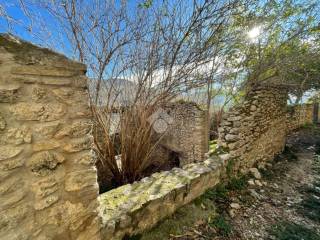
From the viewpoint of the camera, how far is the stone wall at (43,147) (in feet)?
3.14

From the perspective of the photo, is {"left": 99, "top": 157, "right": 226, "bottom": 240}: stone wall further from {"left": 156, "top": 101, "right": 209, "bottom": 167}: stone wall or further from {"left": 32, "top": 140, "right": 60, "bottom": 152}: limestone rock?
{"left": 156, "top": 101, "right": 209, "bottom": 167}: stone wall

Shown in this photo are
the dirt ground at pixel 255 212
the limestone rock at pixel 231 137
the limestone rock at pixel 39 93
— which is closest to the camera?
the limestone rock at pixel 39 93

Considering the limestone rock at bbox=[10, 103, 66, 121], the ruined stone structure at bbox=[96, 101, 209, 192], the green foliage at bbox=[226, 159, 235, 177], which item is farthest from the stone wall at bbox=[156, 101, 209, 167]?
the limestone rock at bbox=[10, 103, 66, 121]

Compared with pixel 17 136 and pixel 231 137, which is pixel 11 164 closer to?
pixel 17 136

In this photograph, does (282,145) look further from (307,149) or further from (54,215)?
(54,215)

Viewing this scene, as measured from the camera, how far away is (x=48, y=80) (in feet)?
3.61

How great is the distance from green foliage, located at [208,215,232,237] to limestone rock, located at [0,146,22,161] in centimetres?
224

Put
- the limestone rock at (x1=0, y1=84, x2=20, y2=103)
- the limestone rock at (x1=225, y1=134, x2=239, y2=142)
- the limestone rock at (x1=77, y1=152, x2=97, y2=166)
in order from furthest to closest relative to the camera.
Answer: the limestone rock at (x1=225, y1=134, x2=239, y2=142), the limestone rock at (x1=77, y1=152, x2=97, y2=166), the limestone rock at (x1=0, y1=84, x2=20, y2=103)

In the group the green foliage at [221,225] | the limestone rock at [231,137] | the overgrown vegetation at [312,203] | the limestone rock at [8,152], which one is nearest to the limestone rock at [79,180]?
the limestone rock at [8,152]

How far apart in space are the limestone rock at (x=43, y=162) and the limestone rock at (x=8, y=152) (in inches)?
3.4

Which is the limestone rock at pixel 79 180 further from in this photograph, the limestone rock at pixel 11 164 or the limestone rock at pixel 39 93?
the limestone rock at pixel 39 93

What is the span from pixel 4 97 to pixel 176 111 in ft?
22.4

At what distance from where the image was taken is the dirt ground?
2.17m

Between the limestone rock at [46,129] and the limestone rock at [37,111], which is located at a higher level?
the limestone rock at [37,111]
